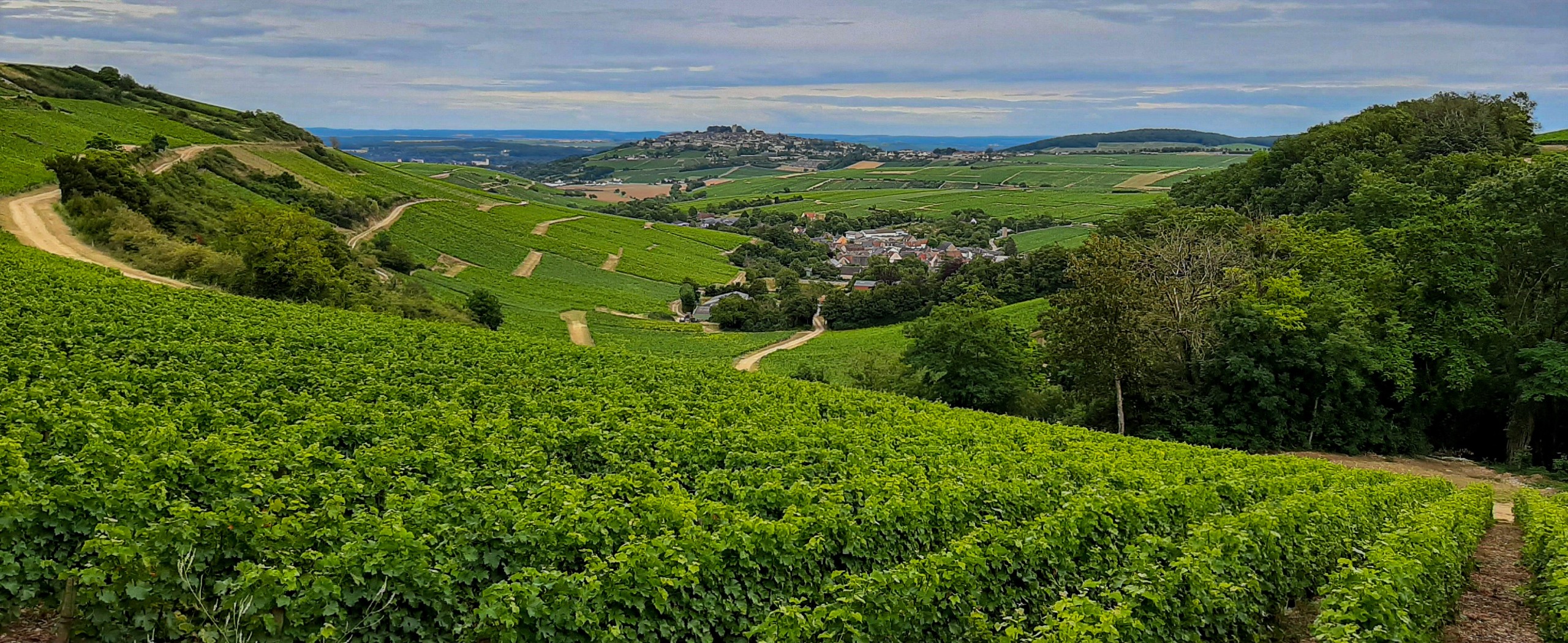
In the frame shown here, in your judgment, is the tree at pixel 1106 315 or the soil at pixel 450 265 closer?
the tree at pixel 1106 315

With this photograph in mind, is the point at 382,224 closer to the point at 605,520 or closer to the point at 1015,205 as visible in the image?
the point at 605,520

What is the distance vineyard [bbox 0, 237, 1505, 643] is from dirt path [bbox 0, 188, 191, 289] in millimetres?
16390

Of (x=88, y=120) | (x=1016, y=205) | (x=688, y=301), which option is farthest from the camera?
(x=1016, y=205)

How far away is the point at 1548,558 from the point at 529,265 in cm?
8045

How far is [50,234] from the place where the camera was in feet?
130

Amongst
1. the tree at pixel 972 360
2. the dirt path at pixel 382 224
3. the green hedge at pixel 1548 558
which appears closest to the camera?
the green hedge at pixel 1548 558

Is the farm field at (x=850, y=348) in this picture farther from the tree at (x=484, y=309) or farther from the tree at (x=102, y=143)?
the tree at (x=102, y=143)

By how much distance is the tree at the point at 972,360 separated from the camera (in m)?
34.8

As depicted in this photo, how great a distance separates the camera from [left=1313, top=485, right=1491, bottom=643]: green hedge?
899 cm

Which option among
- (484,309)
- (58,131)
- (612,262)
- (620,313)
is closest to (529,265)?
(612,262)

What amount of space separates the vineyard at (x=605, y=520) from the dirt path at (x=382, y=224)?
5222 centimetres

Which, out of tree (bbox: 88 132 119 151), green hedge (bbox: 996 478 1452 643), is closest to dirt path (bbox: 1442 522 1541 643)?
green hedge (bbox: 996 478 1452 643)

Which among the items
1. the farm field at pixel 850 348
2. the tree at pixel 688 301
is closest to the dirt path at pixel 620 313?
the tree at pixel 688 301

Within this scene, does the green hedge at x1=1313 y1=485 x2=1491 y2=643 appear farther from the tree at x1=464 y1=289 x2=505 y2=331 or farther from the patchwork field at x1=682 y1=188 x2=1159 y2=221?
the patchwork field at x1=682 y1=188 x2=1159 y2=221
